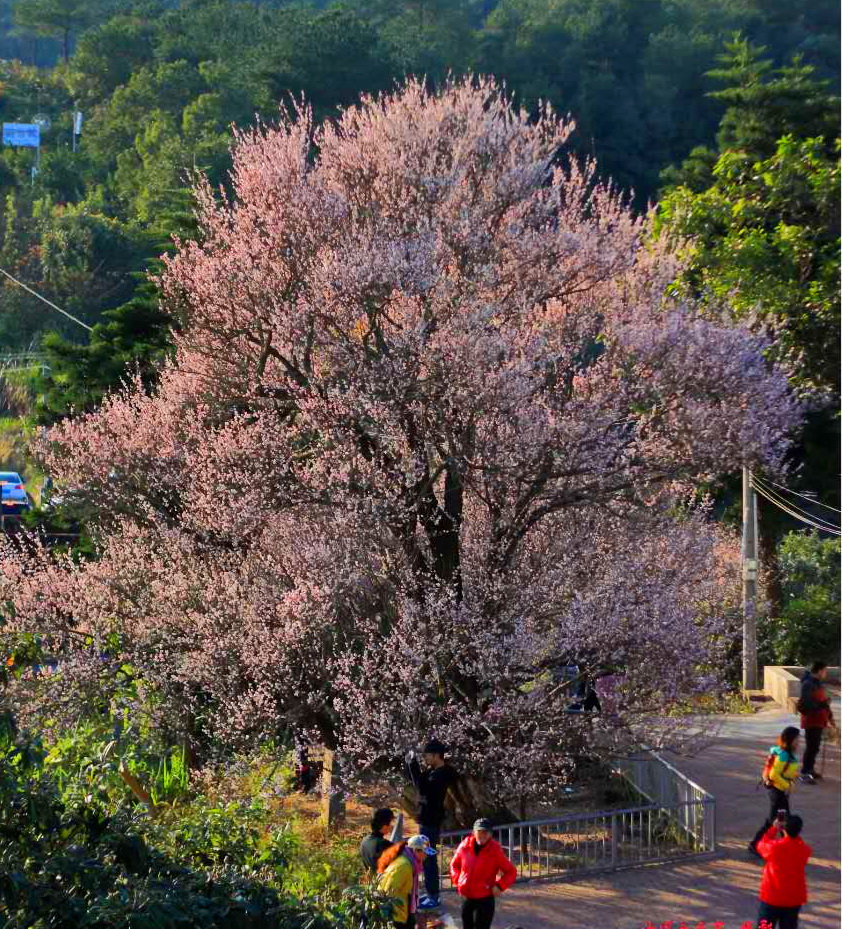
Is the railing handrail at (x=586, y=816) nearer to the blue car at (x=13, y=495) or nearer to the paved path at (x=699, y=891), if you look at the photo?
the paved path at (x=699, y=891)

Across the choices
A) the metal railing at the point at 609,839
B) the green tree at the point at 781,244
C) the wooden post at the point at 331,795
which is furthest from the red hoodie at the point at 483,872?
the green tree at the point at 781,244

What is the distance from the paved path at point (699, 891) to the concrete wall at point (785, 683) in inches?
252

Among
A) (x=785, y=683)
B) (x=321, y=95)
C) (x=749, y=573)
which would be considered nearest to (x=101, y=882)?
(x=785, y=683)

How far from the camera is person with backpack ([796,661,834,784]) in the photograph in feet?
51.0

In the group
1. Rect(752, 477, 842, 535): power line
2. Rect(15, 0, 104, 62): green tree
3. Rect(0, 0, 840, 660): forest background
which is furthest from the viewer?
Rect(15, 0, 104, 62): green tree

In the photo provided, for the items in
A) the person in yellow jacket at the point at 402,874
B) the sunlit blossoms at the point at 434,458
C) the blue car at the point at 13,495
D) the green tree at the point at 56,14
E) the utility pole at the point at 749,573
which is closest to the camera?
the person in yellow jacket at the point at 402,874

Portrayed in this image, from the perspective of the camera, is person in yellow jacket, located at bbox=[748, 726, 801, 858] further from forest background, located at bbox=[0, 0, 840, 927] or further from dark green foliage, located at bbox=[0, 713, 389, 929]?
dark green foliage, located at bbox=[0, 713, 389, 929]

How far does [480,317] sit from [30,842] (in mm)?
7536

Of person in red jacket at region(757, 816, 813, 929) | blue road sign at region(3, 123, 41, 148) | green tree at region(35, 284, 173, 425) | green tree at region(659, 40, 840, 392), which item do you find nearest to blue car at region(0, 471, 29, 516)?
green tree at region(35, 284, 173, 425)

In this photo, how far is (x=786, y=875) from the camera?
386 inches

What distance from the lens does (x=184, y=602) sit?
13.3 metres

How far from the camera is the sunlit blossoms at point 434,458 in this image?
1223 cm

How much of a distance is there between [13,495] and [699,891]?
3834 cm

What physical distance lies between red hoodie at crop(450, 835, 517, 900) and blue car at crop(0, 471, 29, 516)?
3416cm
